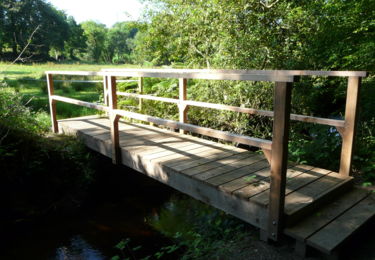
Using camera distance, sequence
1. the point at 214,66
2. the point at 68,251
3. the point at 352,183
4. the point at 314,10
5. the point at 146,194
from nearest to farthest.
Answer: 1. the point at 352,183
2. the point at 68,251
3. the point at 146,194
4. the point at 314,10
5. the point at 214,66

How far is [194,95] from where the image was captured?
7203 millimetres

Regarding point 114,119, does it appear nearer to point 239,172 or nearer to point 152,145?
point 152,145

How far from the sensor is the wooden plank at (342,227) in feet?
7.07

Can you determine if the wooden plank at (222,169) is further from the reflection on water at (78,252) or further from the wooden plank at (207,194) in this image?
the reflection on water at (78,252)

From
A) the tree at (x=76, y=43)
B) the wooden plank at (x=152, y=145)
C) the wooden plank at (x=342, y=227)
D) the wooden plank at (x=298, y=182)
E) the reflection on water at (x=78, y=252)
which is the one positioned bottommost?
the reflection on water at (x=78, y=252)

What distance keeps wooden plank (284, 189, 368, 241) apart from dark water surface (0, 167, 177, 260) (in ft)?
5.93

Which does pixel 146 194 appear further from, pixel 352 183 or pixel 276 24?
pixel 276 24

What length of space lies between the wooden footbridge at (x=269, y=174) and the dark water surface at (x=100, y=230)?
3.39ft

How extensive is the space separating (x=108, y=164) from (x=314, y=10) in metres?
5.37

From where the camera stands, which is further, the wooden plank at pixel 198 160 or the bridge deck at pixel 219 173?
the wooden plank at pixel 198 160

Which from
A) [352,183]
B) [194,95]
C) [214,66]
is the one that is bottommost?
[352,183]

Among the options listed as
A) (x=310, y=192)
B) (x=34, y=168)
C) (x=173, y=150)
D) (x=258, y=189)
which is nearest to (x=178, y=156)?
(x=173, y=150)

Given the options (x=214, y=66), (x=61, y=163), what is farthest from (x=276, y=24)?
(x=61, y=163)

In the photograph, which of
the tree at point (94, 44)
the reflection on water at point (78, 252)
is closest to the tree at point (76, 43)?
the tree at point (94, 44)
